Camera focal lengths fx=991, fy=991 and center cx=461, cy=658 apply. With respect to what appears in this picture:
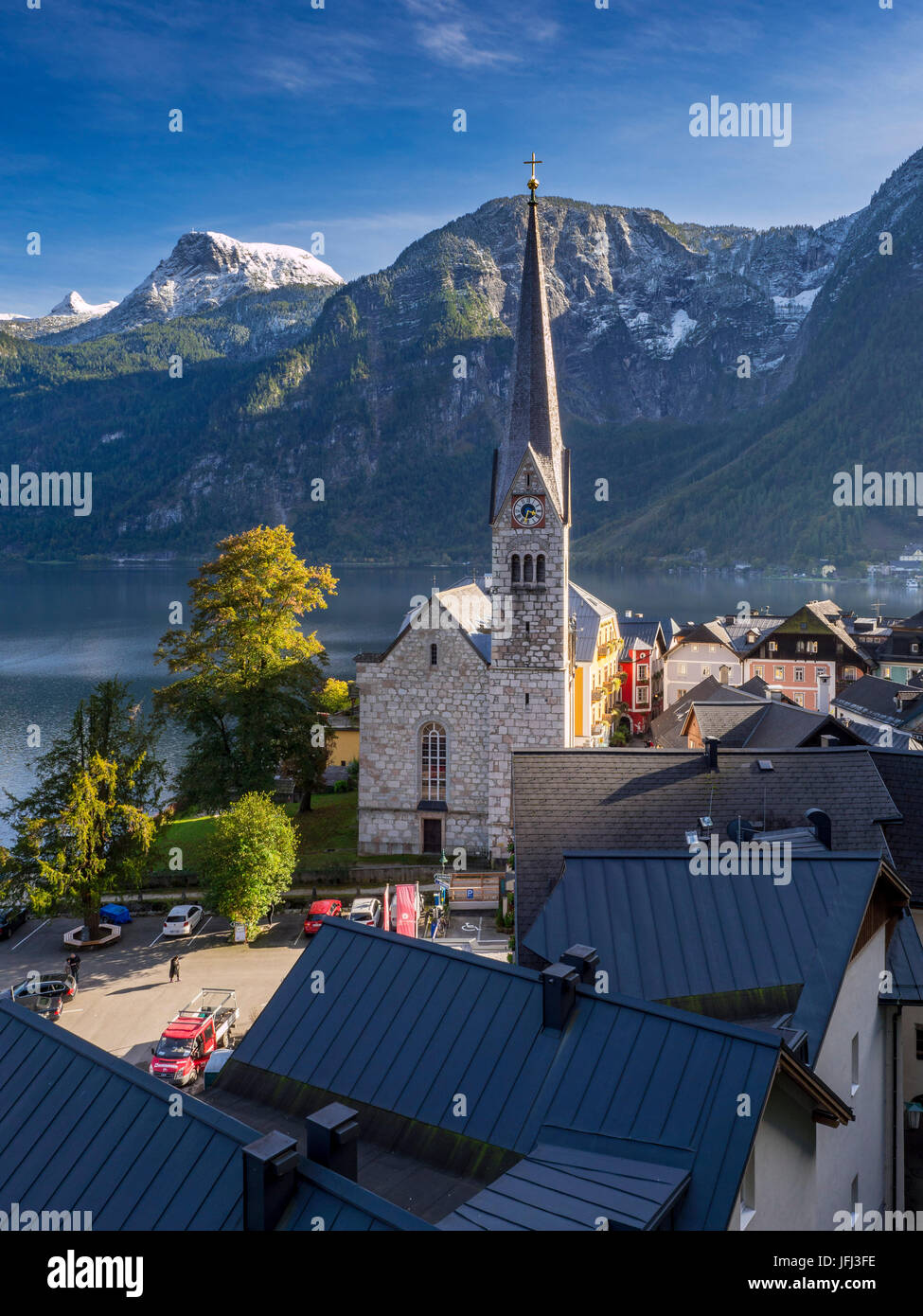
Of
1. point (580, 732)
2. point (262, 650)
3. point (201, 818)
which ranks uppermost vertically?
point (262, 650)

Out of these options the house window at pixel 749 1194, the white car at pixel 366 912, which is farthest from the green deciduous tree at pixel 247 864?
the house window at pixel 749 1194

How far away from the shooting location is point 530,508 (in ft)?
118

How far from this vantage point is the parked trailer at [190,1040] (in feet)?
70.2

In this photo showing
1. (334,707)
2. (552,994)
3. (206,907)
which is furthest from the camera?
(334,707)

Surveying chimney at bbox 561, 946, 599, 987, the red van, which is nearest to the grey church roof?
the red van

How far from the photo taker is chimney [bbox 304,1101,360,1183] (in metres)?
8.03

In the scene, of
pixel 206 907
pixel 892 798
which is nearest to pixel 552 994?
pixel 892 798

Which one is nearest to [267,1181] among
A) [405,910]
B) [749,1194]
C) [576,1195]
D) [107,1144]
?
[107,1144]

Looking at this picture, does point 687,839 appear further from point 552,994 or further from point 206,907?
point 206,907

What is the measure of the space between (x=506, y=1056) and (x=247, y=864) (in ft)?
69.9

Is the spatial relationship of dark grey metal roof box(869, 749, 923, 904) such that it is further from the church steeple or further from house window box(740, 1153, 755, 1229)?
the church steeple

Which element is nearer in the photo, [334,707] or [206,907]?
[206,907]

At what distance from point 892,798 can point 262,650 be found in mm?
26453
